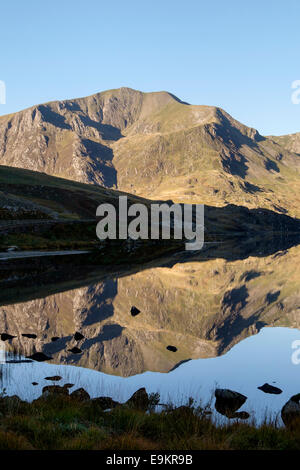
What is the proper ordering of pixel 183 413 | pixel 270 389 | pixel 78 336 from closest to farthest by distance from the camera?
1. pixel 183 413
2. pixel 270 389
3. pixel 78 336

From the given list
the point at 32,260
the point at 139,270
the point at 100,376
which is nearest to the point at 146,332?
the point at 100,376

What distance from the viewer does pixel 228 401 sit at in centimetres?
1562

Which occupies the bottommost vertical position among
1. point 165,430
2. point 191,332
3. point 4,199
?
point 191,332

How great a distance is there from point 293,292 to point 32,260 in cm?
4767

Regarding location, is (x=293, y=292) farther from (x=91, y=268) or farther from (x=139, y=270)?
(x=91, y=268)

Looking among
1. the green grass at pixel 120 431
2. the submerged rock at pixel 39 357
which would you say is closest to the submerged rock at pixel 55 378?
the submerged rock at pixel 39 357

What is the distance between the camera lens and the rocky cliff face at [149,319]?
23.2 meters

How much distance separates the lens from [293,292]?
1809 inches

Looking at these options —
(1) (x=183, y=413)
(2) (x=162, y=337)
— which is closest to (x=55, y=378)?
(1) (x=183, y=413)

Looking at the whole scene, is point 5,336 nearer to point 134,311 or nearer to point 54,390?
point 54,390

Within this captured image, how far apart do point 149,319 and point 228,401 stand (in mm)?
17591

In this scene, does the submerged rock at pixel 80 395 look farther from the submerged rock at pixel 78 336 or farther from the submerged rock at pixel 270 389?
the submerged rock at pixel 78 336
